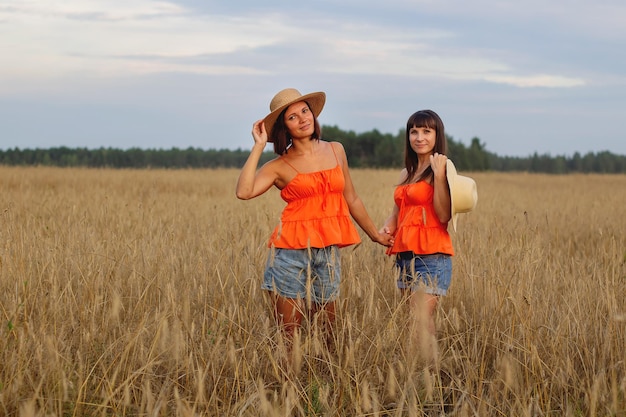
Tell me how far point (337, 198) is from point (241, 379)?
43.0 inches

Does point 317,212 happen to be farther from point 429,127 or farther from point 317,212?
point 429,127

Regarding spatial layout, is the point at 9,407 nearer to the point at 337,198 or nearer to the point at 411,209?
the point at 337,198

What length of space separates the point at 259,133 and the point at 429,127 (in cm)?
96

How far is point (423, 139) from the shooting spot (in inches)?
145

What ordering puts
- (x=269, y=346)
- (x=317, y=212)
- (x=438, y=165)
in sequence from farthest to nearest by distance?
(x=438, y=165) < (x=317, y=212) < (x=269, y=346)

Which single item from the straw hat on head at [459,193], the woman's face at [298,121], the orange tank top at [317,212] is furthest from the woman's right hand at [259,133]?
the straw hat on head at [459,193]

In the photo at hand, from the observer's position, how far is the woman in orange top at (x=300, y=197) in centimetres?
329

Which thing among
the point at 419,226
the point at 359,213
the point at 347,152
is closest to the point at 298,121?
the point at 359,213

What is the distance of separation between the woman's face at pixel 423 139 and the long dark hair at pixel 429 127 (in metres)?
0.02

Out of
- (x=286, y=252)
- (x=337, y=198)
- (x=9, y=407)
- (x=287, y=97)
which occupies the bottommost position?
(x=9, y=407)

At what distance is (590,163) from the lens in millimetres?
68562

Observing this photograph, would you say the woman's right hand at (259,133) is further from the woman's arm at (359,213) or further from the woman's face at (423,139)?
the woman's face at (423,139)

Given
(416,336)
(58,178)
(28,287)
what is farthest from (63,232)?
(58,178)

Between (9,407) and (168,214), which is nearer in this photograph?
(9,407)
